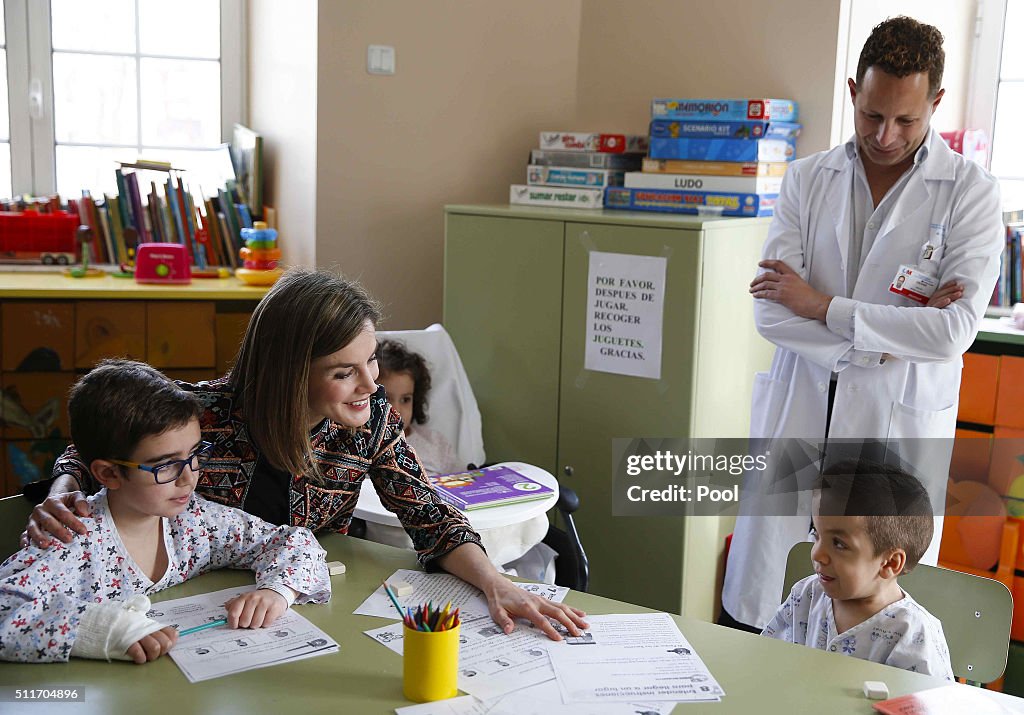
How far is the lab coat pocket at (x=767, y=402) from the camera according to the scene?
8.82 ft

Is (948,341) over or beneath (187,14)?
beneath

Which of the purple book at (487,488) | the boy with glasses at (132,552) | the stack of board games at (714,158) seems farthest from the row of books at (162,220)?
the boy with glasses at (132,552)

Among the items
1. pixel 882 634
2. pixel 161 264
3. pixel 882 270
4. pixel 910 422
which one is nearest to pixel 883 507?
pixel 882 634

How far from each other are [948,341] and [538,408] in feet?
3.89

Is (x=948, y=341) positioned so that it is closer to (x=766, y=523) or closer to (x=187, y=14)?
(x=766, y=523)

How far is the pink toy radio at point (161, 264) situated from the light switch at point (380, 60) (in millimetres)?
852

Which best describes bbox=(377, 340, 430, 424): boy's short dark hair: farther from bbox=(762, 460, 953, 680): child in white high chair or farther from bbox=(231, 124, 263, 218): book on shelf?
bbox=(762, 460, 953, 680): child in white high chair

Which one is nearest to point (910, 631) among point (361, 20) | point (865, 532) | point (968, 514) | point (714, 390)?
point (865, 532)

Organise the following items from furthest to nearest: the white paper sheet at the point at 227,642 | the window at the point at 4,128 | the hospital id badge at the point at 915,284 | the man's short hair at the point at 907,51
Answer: the window at the point at 4,128
the hospital id badge at the point at 915,284
the man's short hair at the point at 907,51
the white paper sheet at the point at 227,642

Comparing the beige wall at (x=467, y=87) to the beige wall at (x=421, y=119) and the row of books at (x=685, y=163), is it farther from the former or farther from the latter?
the row of books at (x=685, y=163)

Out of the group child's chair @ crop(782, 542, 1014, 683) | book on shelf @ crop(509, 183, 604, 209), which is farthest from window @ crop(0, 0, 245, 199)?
child's chair @ crop(782, 542, 1014, 683)

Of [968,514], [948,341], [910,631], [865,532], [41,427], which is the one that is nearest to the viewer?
[910,631]

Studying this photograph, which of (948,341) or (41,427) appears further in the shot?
(41,427)

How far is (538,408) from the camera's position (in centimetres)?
312
